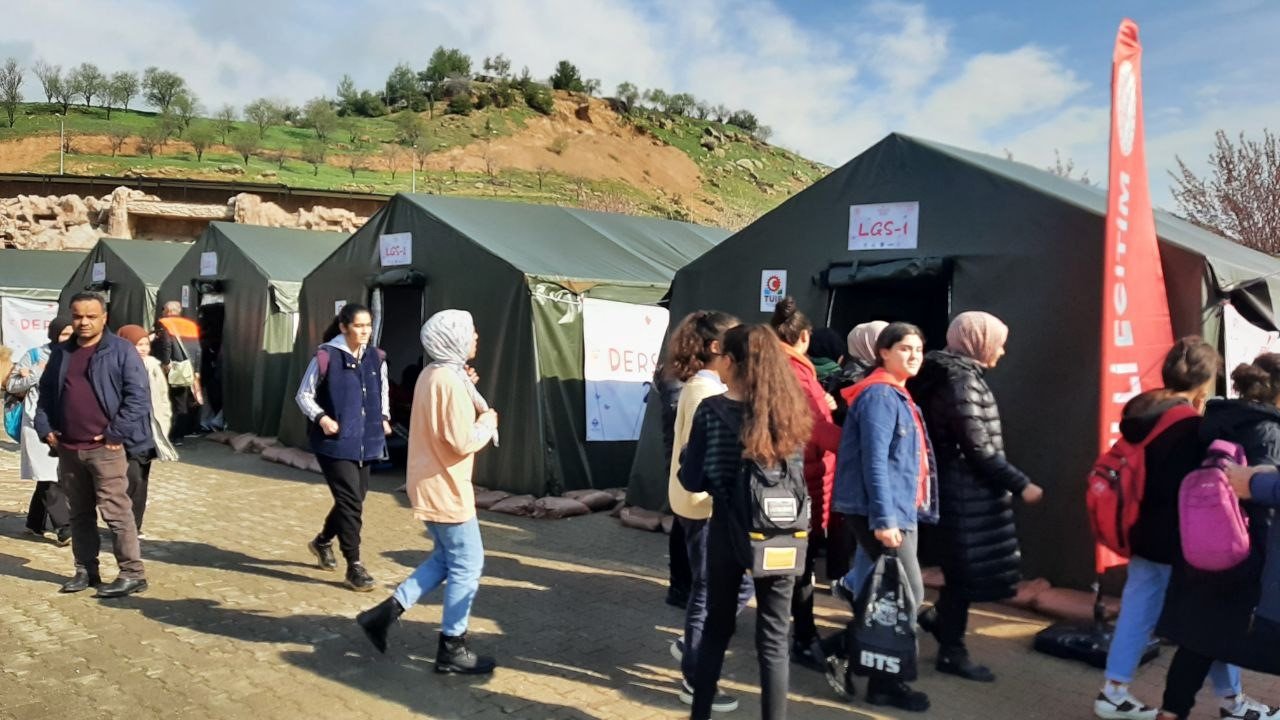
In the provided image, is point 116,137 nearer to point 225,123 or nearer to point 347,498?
point 225,123

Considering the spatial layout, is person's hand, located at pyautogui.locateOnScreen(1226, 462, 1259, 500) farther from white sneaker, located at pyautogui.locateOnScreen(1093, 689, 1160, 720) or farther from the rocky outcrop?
the rocky outcrop

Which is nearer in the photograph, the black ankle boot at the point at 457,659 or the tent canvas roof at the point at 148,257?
the black ankle boot at the point at 457,659

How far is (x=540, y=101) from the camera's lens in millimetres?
95062

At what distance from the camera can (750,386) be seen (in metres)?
3.21

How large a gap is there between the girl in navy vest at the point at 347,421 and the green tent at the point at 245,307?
7.07 metres

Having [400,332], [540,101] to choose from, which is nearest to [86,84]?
[540,101]

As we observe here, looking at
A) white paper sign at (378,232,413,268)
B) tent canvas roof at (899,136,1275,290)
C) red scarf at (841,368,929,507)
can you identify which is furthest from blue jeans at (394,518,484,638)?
white paper sign at (378,232,413,268)

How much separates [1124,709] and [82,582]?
5.80 meters

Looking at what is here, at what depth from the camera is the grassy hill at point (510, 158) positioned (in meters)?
55.8

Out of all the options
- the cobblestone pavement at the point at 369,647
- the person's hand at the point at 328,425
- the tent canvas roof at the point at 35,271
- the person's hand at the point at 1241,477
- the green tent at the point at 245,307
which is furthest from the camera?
the tent canvas roof at the point at 35,271

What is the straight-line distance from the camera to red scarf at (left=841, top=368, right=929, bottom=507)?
148 inches

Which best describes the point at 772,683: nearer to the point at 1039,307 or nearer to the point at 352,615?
the point at 352,615

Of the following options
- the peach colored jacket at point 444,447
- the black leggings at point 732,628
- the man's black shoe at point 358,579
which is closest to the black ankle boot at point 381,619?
the peach colored jacket at point 444,447

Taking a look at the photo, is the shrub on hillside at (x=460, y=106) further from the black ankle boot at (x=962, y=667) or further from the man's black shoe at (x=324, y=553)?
the black ankle boot at (x=962, y=667)
